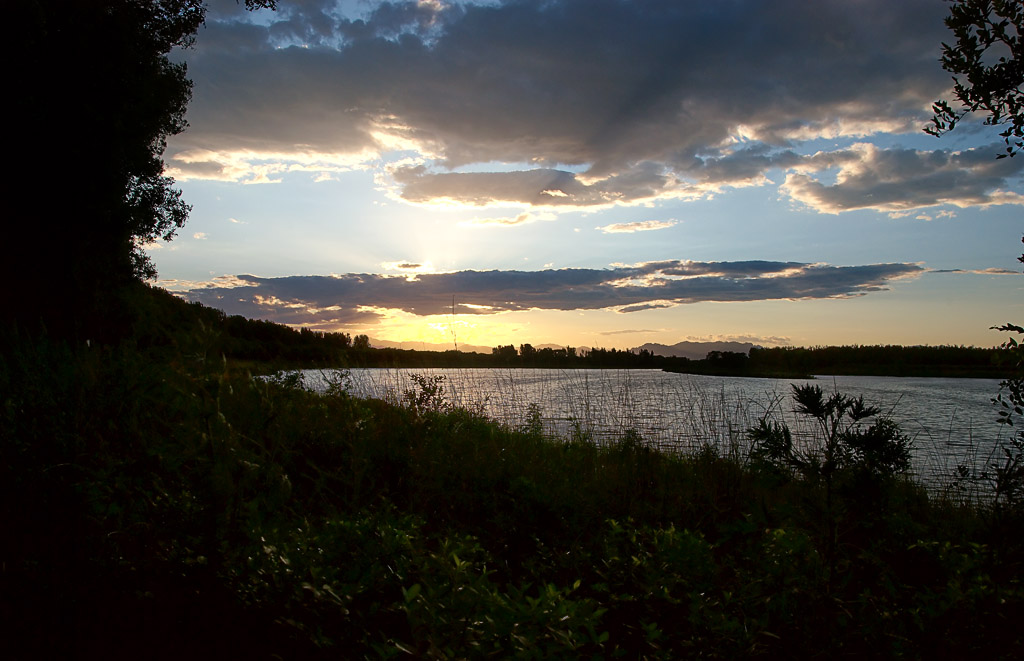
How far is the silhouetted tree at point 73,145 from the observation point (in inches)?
343

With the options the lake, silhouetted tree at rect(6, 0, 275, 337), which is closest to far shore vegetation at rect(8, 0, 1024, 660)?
the lake

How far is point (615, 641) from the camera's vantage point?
91.0 inches

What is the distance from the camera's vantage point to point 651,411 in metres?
11.0

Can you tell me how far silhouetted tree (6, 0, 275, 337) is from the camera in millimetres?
8711

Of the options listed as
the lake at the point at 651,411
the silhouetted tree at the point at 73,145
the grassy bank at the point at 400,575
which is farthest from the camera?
the silhouetted tree at the point at 73,145

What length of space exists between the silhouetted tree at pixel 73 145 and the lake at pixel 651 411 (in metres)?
4.22

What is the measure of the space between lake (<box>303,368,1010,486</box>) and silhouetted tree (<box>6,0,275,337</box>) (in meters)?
4.22

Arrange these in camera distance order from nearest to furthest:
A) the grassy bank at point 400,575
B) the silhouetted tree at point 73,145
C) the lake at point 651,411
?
the grassy bank at point 400,575
the lake at point 651,411
the silhouetted tree at point 73,145

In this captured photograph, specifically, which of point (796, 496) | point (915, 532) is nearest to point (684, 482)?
point (796, 496)

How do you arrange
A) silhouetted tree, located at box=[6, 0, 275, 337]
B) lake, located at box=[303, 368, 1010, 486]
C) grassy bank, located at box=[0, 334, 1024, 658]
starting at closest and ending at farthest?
grassy bank, located at box=[0, 334, 1024, 658] → lake, located at box=[303, 368, 1010, 486] → silhouetted tree, located at box=[6, 0, 275, 337]

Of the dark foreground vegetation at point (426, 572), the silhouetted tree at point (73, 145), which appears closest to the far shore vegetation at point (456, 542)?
the dark foreground vegetation at point (426, 572)

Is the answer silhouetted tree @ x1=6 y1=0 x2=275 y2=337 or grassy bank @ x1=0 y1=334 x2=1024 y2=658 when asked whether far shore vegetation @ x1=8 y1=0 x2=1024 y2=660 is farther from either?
silhouetted tree @ x1=6 y1=0 x2=275 y2=337

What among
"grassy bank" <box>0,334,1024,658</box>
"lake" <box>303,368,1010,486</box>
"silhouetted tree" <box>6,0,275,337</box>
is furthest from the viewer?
"silhouetted tree" <box>6,0,275,337</box>

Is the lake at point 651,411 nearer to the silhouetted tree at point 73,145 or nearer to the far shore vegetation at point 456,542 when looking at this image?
the far shore vegetation at point 456,542
